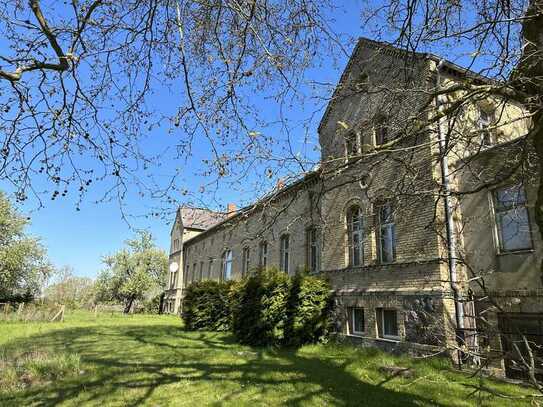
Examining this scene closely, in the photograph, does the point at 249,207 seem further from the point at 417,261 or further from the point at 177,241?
the point at 177,241

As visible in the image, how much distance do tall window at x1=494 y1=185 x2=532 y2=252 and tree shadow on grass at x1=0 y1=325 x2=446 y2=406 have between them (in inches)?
176

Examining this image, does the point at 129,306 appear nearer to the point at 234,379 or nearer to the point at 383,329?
the point at 383,329

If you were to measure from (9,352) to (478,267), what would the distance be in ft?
43.1

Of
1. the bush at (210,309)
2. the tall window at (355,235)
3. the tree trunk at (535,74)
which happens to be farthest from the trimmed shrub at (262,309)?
the tree trunk at (535,74)

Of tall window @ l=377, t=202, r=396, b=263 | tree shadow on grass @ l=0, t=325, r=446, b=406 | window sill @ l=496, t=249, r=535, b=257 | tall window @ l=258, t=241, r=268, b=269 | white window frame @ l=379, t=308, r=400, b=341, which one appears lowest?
tree shadow on grass @ l=0, t=325, r=446, b=406

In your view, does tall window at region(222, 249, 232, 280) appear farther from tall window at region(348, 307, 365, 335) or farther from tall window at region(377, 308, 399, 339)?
tall window at region(377, 308, 399, 339)

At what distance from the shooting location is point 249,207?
5.57 m

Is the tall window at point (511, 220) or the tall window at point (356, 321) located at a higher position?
the tall window at point (511, 220)

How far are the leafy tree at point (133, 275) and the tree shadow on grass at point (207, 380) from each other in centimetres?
3357

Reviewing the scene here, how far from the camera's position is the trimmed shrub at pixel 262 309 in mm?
12977

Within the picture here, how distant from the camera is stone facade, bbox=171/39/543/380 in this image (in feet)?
21.8

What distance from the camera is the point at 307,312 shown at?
42.6 ft

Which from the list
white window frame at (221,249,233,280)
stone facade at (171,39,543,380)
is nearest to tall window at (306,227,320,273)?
stone facade at (171,39,543,380)

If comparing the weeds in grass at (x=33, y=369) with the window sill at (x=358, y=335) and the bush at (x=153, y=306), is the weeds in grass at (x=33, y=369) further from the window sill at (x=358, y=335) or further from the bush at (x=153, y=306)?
the bush at (x=153, y=306)
